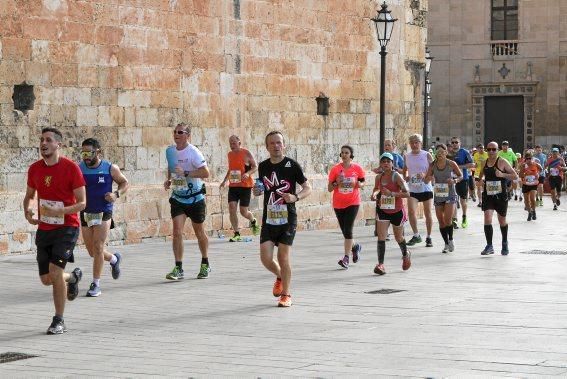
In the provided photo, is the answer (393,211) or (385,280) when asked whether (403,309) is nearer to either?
(385,280)

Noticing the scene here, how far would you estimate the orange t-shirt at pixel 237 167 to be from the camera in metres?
19.4

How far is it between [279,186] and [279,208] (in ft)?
0.70

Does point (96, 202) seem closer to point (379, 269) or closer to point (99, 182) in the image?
point (99, 182)

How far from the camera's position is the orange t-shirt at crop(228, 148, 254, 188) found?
763 inches

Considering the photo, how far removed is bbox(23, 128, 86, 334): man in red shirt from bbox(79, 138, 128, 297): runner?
7.01ft

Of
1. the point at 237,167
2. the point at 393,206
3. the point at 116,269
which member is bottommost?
the point at 116,269

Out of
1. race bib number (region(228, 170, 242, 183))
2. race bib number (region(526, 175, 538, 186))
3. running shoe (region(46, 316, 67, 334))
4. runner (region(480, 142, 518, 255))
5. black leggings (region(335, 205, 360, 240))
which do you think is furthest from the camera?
race bib number (region(526, 175, 538, 186))

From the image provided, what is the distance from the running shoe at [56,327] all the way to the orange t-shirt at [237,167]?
8894 mm

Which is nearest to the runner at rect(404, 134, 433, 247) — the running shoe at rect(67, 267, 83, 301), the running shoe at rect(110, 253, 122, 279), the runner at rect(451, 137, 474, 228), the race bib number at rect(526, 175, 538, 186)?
the runner at rect(451, 137, 474, 228)

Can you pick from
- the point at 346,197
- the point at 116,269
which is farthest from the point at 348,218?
the point at 116,269

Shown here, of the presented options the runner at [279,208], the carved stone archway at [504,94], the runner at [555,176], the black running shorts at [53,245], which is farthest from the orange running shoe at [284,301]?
the carved stone archway at [504,94]

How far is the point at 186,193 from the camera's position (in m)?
14.5

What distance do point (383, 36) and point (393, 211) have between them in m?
6.86

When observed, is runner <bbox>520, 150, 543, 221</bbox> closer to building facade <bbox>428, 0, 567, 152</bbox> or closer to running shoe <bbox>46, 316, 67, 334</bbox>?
running shoe <bbox>46, 316, 67, 334</bbox>
